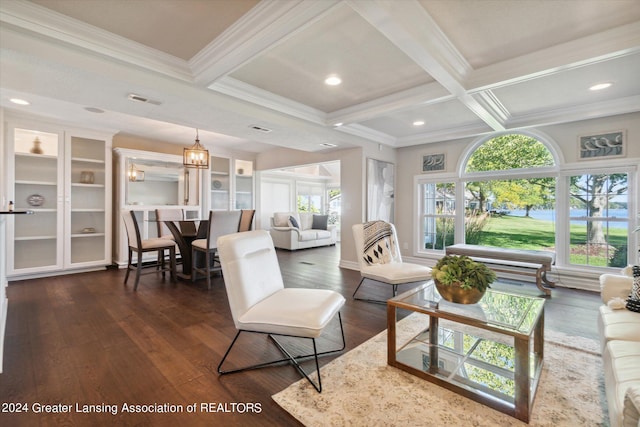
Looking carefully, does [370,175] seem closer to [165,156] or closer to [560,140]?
[560,140]

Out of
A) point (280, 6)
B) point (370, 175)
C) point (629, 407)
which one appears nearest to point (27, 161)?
point (280, 6)

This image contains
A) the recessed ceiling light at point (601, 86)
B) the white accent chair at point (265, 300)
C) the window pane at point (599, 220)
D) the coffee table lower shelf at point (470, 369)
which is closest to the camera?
the coffee table lower shelf at point (470, 369)

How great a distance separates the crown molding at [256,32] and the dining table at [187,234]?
2.34 meters

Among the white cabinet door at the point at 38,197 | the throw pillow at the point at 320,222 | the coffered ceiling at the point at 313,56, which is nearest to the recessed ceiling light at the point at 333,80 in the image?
the coffered ceiling at the point at 313,56

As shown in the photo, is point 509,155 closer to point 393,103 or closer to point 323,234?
point 393,103

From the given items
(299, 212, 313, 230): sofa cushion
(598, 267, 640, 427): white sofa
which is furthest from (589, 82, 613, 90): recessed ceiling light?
(299, 212, 313, 230): sofa cushion

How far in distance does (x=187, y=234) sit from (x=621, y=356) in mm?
4494

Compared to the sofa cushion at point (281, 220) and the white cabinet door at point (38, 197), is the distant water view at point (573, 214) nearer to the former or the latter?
the sofa cushion at point (281, 220)

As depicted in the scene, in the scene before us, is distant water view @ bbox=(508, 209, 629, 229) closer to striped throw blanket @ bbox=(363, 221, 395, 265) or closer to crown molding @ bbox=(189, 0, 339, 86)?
striped throw blanket @ bbox=(363, 221, 395, 265)

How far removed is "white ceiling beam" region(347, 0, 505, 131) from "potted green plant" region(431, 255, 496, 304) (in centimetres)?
158

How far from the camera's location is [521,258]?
3920 mm

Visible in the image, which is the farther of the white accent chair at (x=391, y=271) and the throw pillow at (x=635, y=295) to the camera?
the white accent chair at (x=391, y=271)

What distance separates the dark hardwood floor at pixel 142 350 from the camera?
1572mm

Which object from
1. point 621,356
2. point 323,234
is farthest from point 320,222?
point 621,356
